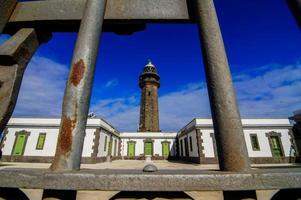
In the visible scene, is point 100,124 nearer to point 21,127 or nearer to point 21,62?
point 21,127

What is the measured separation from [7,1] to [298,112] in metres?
21.5

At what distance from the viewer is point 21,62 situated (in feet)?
5.18

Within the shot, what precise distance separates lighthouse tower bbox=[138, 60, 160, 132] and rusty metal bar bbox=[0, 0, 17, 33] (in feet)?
88.4

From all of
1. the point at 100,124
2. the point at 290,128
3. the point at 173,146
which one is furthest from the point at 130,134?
the point at 290,128

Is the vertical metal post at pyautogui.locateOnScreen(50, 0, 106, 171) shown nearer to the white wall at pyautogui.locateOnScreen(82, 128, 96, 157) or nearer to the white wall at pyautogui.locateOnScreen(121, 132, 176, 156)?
the white wall at pyautogui.locateOnScreen(82, 128, 96, 157)

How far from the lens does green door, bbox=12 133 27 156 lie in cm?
1759

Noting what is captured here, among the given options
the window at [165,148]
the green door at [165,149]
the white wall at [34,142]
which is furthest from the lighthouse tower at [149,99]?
the white wall at [34,142]

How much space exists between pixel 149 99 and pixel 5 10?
28.1 m

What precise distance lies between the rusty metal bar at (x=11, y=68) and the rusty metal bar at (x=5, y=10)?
0.30m

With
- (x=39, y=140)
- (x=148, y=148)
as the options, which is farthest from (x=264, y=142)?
(x=39, y=140)

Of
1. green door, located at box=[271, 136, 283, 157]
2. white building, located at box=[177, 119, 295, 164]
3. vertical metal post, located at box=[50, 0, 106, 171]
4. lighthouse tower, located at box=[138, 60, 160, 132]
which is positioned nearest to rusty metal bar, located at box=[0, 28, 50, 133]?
vertical metal post, located at box=[50, 0, 106, 171]

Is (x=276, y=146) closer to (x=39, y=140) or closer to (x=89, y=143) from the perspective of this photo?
(x=89, y=143)

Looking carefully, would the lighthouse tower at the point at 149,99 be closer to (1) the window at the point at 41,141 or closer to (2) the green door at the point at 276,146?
(1) the window at the point at 41,141

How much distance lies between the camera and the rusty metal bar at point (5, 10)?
183 cm
